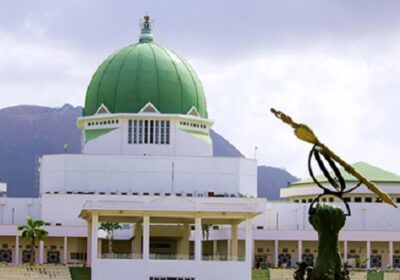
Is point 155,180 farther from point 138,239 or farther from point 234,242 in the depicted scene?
point 234,242

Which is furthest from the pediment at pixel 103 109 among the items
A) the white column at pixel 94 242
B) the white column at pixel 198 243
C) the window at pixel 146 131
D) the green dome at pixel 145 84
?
the white column at pixel 198 243

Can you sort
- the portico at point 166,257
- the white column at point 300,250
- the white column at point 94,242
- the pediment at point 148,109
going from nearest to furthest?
the portico at point 166,257 < the white column at point 94,242 < the white column at point 300,250 < the pediment at point 148,109

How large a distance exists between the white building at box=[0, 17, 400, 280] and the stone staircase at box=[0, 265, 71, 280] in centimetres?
1309

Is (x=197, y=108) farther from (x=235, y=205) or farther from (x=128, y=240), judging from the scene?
(x=235, y=205)

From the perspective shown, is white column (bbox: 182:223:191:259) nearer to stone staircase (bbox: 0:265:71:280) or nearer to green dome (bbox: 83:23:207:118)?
stone staircase (bbox: 0:265:71:280)

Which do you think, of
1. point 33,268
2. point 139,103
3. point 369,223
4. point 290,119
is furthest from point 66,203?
point 290,119

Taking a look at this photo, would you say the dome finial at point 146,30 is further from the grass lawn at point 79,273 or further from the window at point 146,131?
the grass lawn at point 79,273

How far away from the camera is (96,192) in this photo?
101m

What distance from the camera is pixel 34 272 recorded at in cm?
8300

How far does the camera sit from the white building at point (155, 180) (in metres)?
100

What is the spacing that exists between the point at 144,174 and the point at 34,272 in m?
20.3

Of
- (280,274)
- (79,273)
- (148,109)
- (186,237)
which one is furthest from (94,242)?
(148,109)

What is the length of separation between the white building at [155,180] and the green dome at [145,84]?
78mm

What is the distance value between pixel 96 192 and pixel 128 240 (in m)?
4.84
